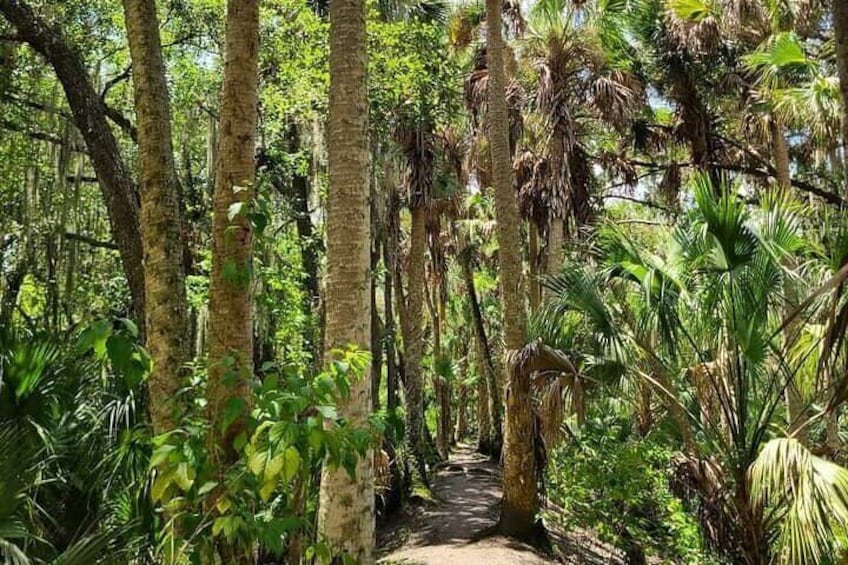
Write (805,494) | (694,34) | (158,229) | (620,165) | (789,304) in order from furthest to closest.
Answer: (620,165) < (694,34) < (789,304) < (805,494) < (158,229)

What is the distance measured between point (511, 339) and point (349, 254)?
454 cm

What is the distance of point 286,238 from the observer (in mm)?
12969

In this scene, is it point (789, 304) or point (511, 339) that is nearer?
point (789, 304)

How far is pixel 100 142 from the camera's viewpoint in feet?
22.1

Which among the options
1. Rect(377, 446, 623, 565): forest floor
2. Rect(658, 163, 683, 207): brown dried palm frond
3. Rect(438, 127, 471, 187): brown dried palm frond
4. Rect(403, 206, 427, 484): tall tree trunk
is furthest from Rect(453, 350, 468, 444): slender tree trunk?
Rect(377, 446, 623, 565): forest floor

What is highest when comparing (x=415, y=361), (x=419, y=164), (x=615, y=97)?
(x=615, y=97)

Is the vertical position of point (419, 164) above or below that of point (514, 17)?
below

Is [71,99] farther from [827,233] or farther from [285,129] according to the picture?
[827,233]

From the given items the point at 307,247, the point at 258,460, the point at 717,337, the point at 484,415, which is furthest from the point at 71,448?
the point at 484,415

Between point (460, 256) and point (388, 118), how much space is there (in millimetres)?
9960

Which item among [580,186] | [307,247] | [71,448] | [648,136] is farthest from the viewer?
[648,136]

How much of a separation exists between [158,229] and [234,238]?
69 cm

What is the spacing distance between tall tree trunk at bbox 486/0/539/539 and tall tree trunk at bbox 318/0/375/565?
12.8 feet

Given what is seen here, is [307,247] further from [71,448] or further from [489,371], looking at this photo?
[71,448]
